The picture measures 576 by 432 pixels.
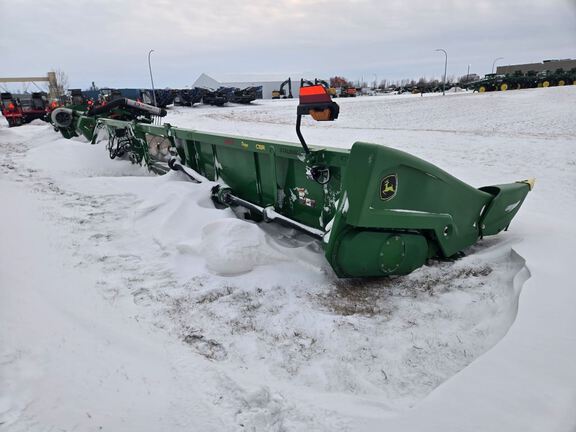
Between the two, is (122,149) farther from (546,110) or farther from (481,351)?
(546,110)

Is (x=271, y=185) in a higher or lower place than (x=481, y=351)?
higher

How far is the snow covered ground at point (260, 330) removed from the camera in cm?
180

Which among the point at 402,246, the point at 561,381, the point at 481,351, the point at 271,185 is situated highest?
the point at 271,185

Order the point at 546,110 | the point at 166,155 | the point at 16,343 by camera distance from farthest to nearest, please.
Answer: the point at 546,110 → the point at 166,155 → the point at 16,343

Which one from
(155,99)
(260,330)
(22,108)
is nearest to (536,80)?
(155,99)

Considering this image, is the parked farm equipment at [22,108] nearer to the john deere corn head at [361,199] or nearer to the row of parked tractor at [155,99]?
the row of parked tractor at [155,99]

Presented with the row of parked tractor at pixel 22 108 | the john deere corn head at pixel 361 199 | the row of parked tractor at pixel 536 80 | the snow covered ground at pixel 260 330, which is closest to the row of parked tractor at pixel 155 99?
the row of parked tractor at pixel 22 108

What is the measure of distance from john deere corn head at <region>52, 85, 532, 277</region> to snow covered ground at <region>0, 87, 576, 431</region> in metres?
0.24

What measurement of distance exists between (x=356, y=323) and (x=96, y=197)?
4455 millimetres

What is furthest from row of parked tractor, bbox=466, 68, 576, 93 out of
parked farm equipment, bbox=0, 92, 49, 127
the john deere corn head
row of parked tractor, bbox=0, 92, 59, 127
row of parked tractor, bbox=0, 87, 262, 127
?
the john deere corn head

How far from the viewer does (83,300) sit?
9.35ft

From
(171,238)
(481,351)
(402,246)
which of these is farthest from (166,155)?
(481,351)

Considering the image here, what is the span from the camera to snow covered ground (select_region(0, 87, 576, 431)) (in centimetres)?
180

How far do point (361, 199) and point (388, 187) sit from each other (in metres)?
0.24
